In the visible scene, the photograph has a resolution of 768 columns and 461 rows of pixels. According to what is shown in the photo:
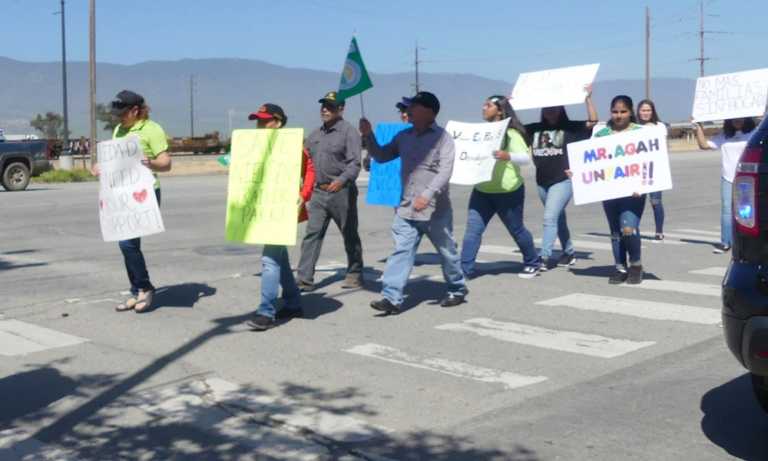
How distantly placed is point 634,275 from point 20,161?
68.8ft

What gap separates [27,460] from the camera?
5.21 meters

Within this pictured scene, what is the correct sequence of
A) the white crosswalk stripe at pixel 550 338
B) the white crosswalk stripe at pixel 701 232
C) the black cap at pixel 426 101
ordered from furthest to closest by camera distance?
1. the white crosswalk stripe at pixel 701 232
2. the black cap at pixel 426 101
3. the white crosswalk stripe at pixel 550 338

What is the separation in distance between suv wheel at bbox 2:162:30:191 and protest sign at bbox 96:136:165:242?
1914 centimetres

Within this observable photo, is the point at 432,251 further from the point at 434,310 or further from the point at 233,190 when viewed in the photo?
the point at 233,190

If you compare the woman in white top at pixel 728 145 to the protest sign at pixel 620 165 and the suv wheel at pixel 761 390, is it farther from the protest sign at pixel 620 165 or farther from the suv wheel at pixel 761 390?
the suv wheel at pixel 761 390

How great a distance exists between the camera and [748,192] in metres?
4.75

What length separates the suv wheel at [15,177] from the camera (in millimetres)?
26688

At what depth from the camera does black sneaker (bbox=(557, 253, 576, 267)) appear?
11.4m

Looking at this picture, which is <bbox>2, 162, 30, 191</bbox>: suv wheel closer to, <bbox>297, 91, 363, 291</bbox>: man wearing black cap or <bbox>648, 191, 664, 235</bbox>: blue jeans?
<bbox>648, 191, 664, 235</bbox>: blue jeans

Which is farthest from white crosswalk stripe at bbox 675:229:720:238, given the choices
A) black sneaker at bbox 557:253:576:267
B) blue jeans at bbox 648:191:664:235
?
black sneaker at bbox 557:253:576:267

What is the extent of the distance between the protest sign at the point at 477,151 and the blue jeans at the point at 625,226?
1.17 meters

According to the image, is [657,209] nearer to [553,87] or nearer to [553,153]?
[553,153]

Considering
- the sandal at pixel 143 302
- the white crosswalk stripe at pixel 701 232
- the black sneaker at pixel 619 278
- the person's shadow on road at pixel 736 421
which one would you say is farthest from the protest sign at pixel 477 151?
the white crosswalk stripe at pixel 701 232

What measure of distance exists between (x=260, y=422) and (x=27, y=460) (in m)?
1.19
